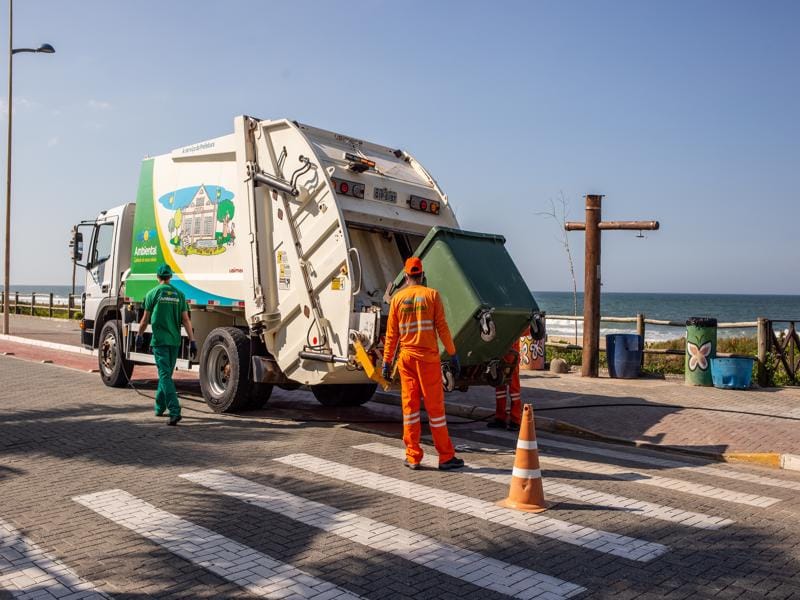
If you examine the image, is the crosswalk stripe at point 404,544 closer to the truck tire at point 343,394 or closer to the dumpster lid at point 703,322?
the truck tire at point 343,394

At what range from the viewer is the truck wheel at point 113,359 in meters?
11.8

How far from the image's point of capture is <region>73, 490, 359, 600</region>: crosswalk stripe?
3.96m

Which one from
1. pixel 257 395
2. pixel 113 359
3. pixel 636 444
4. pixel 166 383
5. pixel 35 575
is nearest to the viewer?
pixel 35 575

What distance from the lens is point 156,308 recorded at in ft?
30.5

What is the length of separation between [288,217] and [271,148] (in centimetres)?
87

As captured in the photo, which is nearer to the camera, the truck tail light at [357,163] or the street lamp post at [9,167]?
the truck tail light at [357,163]

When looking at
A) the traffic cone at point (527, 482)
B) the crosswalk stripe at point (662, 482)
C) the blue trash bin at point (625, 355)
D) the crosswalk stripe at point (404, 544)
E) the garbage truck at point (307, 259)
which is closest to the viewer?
the crosswalk stripe at point (404, 544)

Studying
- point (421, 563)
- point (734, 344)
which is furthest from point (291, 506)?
point (734, 344)

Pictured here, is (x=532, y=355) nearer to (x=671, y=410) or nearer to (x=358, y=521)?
(x=671, y=410)

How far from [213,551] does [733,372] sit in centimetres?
935

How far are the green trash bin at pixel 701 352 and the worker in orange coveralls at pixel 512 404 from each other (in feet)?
13.9

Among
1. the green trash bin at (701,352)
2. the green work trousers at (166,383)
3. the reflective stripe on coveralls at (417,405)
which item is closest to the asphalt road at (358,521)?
the reflective stripe on coveralls at (417,405)

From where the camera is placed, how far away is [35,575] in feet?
13.5

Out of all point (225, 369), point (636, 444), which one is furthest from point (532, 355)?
point (225, 369)
